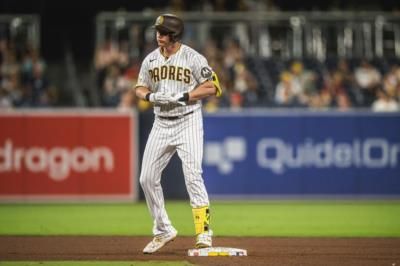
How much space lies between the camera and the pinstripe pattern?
8.80m

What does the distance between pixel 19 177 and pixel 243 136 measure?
4068 mm

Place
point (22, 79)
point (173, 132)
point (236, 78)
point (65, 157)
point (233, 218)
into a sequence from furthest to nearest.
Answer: point (22, 79) → point (236, 78) → point (65, 157) → point (233, 218) → point (173, 132)

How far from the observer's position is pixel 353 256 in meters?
8.71

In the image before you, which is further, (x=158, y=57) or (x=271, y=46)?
(x=271, y=46)

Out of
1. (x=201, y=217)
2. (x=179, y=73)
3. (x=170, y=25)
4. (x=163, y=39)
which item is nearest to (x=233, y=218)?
(x=201, y=217)

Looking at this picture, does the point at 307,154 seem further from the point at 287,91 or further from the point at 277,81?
the point at 277,81

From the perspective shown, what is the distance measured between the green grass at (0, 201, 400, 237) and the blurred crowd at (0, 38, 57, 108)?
315cm

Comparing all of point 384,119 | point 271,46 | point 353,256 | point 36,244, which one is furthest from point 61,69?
point 353,256

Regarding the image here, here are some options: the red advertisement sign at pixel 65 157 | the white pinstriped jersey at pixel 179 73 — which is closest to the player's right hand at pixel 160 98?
the white pinstriped jersey at pixel 179 73

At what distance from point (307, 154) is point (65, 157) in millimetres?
4368

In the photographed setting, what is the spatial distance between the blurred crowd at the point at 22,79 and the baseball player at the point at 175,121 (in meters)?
9.79

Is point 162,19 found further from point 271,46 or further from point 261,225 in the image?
point 271,46

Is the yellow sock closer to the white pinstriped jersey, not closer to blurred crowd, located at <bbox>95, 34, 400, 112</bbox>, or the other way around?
the white pinstriped jersey

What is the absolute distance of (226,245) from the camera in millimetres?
9805
